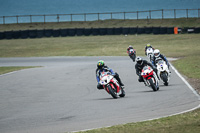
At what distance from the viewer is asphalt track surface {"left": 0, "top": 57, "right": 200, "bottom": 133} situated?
379 inches

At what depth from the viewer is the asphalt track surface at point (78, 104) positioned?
31.6 ft

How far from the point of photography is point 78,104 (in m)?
12.4

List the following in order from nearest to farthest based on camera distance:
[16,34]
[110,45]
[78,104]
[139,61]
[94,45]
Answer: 1. [78,104]
2. [139,61]
3. [110,45]
4. [94,45]
5. [16,34]

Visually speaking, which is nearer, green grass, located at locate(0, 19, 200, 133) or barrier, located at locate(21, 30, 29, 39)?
green grass, located at locate(0, 19, 200, 133)

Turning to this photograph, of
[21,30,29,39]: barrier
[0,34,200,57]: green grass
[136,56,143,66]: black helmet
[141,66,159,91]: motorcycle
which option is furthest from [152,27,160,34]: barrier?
[141,66,159,91]: motorcycle

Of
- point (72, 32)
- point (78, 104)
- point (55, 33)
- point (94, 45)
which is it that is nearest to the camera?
point (78, 104)

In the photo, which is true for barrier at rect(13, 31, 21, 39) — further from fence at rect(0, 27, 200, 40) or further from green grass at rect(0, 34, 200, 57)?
green grass at rect(0, 34, 200, 57)

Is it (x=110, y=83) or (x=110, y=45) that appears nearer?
(x=110, y=83)

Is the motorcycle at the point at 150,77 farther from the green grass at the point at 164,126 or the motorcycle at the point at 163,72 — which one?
the green grass at the point at 164,126

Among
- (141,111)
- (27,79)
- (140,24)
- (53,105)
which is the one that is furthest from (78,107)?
(140,24)

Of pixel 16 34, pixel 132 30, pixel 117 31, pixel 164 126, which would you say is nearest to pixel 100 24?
pixel 117 31

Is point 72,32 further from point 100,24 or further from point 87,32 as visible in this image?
point 100,24

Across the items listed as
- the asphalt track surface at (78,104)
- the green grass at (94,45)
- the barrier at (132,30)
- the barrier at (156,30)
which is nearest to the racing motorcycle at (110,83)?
the asphalt track surface at (78,104)

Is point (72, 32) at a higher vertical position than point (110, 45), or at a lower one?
higher
